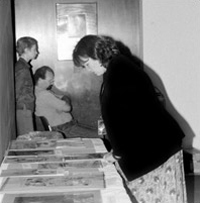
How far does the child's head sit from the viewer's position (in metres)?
4.66

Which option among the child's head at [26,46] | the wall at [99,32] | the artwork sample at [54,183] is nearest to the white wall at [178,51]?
the wall at [99,32]

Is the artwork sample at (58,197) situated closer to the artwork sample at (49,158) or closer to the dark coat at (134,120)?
the dark coat at (134,120)

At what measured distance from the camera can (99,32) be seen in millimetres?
5094

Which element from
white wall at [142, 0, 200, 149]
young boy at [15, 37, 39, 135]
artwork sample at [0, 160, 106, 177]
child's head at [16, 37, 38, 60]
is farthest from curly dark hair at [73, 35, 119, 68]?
white wall at [142, 0, 200, 149]

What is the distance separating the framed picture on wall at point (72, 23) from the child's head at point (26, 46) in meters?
0.40

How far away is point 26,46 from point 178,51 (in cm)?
155

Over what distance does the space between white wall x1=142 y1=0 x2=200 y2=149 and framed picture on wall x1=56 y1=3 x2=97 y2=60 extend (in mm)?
542

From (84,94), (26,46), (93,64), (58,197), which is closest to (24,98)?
(26,46)

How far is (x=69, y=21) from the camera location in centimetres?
504

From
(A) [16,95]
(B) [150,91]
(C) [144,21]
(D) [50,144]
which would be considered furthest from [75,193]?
(C) [144,21]

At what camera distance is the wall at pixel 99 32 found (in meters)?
5.01

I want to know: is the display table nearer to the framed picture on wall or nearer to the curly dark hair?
the curly dark hair

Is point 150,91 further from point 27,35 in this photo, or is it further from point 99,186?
point 27,35

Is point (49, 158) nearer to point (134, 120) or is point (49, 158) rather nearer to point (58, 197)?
point (134, 120)
